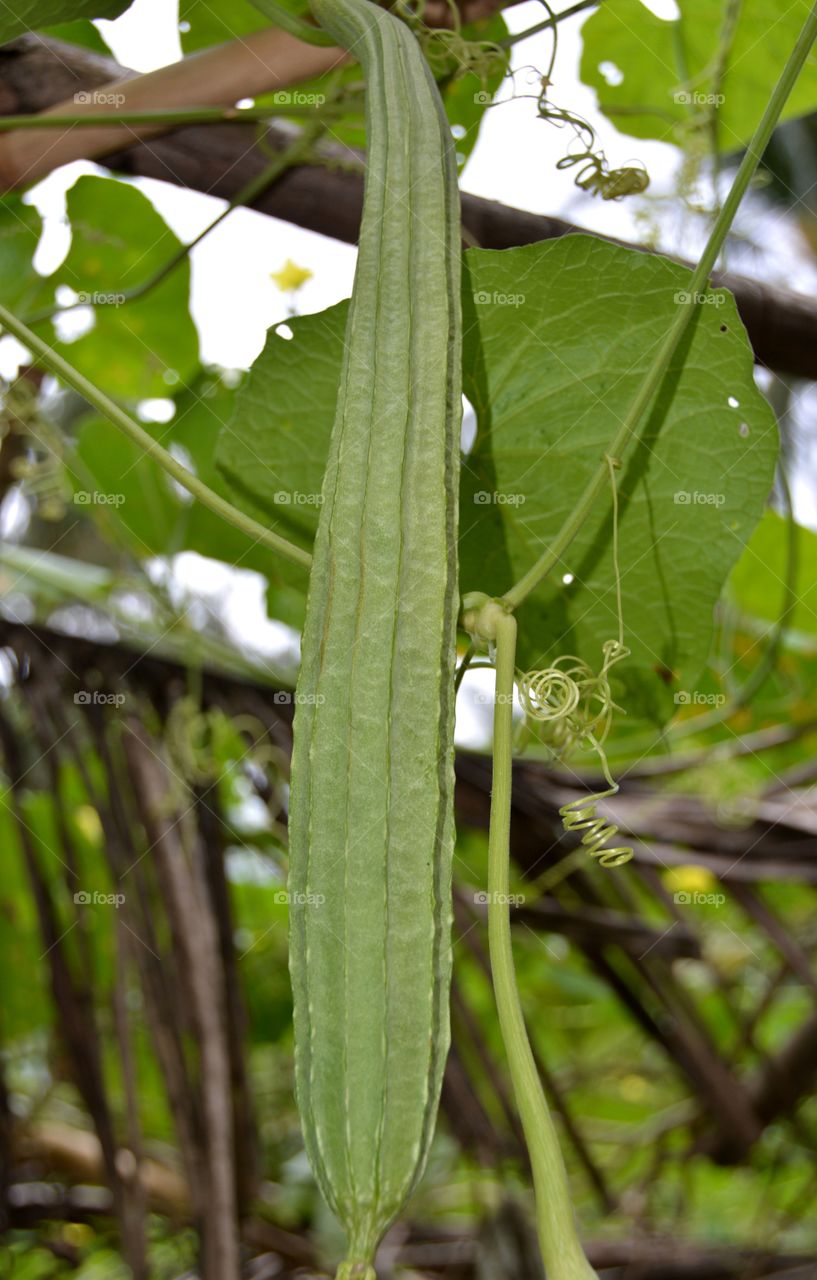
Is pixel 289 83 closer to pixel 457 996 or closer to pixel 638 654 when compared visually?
pixel 638 654

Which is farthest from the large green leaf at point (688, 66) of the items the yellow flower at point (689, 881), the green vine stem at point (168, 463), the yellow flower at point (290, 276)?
the yellow flower at point (689, 881)

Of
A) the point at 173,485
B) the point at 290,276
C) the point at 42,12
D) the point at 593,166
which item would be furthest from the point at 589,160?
the point at 173,485

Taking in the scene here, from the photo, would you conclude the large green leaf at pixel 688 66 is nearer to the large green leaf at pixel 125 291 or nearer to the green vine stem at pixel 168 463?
the large green leaf at pixel 125 291

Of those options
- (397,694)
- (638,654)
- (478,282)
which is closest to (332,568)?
(397,694)

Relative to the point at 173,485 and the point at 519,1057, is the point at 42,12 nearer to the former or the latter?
the point at 519,1057

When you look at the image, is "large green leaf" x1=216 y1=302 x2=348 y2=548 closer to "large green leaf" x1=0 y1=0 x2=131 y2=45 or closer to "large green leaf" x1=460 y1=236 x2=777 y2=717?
"large green leaf" x1=460 y1=236 x2=777 y2=717
